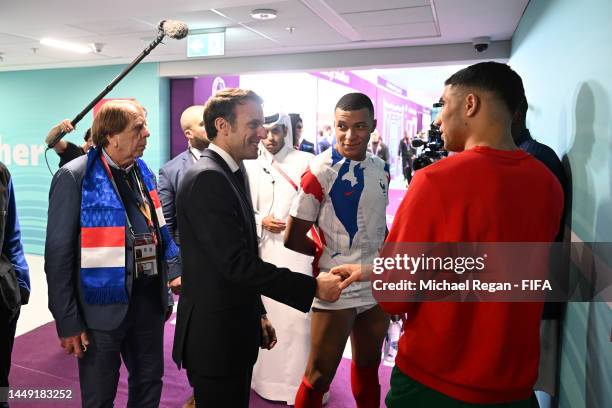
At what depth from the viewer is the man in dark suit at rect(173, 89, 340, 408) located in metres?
1.49

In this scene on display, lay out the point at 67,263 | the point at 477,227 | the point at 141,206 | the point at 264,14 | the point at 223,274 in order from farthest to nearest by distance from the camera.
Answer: the point at 264,14
the point at 141,206
the point at 67,263
the point at 223,274
the point at 477,227

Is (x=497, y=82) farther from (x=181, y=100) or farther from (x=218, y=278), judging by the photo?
(x=181, y=100)

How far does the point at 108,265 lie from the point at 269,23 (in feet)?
10.9

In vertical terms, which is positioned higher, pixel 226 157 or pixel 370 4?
pixel 370 4

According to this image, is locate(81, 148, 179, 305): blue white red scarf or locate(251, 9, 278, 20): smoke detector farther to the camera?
locate(251, 9, 278, 20): smoke detector

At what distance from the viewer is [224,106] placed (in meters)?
1.67

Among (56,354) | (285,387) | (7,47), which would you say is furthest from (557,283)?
(7,47)

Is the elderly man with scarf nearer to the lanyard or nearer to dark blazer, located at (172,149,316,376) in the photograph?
the lanyard

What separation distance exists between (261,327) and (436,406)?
2.56 ft

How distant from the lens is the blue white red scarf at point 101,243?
183 cm

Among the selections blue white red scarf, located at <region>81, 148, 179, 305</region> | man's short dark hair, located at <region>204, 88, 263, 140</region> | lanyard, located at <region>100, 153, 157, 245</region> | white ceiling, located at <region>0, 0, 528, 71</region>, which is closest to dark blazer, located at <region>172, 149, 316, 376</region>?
man's short dark hair, located at <region>204, 88, 263, 140</region>

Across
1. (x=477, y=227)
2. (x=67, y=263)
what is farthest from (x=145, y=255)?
(x=477, y=227)

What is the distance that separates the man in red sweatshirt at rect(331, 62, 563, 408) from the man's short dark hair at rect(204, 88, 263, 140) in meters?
0.74

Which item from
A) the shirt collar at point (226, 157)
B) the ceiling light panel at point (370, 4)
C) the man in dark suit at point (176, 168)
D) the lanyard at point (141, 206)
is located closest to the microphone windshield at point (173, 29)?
the man in dark suit at point (176, 168)
